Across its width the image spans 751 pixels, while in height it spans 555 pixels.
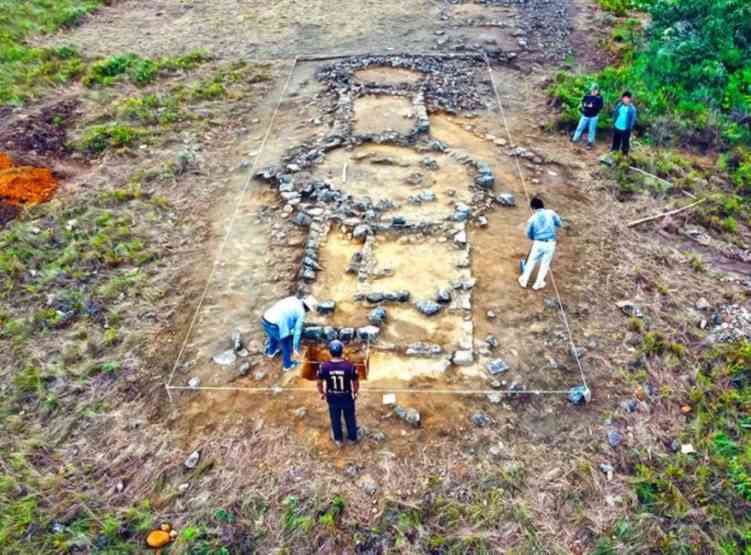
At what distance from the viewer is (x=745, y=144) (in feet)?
37.7

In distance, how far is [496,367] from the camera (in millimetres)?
7164

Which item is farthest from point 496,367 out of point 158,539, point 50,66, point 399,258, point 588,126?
point 50,66

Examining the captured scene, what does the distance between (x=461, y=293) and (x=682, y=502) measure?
3.85 meters

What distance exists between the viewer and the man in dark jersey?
5.66m

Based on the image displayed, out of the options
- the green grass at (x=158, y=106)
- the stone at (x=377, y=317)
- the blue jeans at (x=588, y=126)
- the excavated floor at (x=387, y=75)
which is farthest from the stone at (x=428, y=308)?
the excavated floor at (x=387, y=75)

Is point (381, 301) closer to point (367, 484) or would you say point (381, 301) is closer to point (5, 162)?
point (367, 484)

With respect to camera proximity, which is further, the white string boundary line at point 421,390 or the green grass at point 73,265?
the green grass at point 73,265

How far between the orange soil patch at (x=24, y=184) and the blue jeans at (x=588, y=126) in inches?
437

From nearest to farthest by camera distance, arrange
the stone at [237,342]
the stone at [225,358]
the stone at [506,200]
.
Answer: the stone at [225,358] → the stone at [237,342] → the stone at [506,200]

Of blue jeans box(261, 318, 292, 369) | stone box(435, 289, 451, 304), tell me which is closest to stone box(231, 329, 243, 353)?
blue jeans box(261, 318, 292, 369)

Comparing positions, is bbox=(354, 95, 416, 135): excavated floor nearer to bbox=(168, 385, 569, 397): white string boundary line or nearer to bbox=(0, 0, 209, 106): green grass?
bbox=(0, 0, 209, 106): green grass

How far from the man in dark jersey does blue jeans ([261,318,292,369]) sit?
1.22 m

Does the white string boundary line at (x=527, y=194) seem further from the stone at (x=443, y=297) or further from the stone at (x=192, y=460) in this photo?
the stone at (x=192, y=460)

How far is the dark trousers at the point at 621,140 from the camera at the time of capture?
1105 cm
